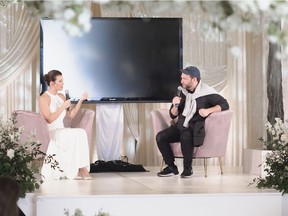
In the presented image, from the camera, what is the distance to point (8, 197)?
5.93 ft

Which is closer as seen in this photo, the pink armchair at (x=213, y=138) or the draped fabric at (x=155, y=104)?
the pink armchair at (x=213, y=138)

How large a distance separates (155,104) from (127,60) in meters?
1.08

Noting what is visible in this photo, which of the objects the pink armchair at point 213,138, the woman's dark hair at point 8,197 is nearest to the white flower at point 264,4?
the woman's dark hair at point 8,197

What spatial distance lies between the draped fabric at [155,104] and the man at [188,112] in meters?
1.31

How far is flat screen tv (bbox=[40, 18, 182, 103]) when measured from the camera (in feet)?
25.3

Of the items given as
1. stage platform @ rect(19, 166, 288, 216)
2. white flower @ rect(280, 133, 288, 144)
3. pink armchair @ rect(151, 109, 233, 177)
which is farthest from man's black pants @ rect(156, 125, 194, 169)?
white flower @ rect(280, 133, 288, 144)

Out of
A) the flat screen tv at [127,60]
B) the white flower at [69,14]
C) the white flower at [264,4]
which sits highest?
the flat screen tv at [127,60]

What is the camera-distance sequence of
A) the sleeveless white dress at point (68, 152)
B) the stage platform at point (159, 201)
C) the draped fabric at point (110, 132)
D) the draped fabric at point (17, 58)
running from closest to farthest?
the stage platform at point (159, 201) < the sleeveless white dress at point (68, 152) < the draped fabric at point (110, 132) < the draped fabric at point (17, 58)

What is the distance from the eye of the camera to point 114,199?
4719 mm

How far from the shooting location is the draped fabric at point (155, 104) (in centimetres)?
818

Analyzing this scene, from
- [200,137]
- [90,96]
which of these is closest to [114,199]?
[200,137]

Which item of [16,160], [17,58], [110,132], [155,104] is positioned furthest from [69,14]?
[155,104]

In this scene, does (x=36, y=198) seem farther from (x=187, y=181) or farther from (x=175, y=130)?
(x=175, y=130)

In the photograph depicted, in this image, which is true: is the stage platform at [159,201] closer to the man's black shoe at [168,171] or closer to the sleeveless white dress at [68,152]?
the sleeveless white dress at [68,152]
